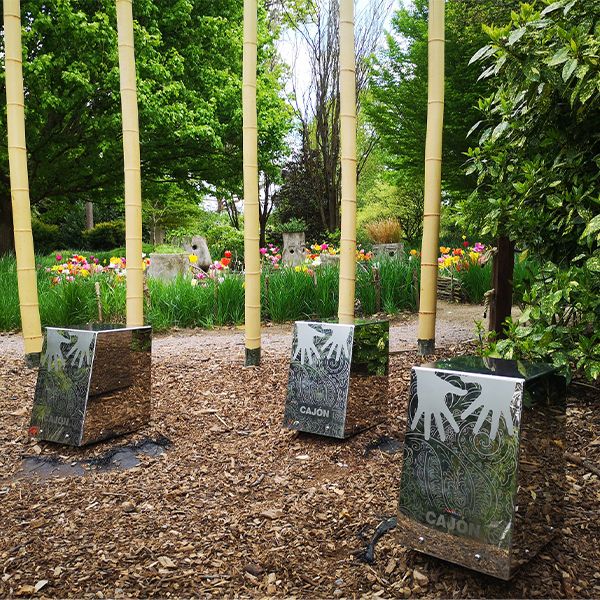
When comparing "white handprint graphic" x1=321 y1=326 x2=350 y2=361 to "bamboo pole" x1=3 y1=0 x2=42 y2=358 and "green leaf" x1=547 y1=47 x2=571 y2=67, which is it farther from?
"bamboo pole" x1=3 y1=0 x2=42 y2=358

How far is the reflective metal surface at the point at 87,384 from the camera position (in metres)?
2.30

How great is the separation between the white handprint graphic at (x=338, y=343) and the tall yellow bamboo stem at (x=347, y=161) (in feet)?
0.97

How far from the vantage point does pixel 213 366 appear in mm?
3418

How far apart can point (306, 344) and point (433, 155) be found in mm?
1183

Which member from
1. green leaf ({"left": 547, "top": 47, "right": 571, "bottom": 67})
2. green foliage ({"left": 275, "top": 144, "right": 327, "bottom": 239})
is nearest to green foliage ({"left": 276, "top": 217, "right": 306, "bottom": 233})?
green foliage ({"left": 275, "top": 144, "right": 327, "bottom": 239})

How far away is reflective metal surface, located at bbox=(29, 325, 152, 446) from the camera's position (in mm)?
2297

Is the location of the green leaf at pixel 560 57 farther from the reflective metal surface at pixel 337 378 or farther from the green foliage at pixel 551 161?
the reflective metal surface at pixel 337 378

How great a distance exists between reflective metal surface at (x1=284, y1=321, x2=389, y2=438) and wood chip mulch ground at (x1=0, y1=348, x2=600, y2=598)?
87 millimetres

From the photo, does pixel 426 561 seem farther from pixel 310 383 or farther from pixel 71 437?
pixel 71 437

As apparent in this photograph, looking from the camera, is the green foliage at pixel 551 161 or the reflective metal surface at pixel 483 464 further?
the green foliage at pixel 551 161

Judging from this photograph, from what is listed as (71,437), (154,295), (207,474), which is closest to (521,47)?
(207,474)

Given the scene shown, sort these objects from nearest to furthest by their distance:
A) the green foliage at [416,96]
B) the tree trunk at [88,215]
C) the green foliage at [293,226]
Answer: the green foliage at [416,96] < the green foliage at [293,226] < the tree trunk at [88,215]

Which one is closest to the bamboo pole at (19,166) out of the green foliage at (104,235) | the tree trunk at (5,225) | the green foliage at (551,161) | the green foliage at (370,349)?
the green foliage at (370,349)

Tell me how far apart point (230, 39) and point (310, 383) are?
8.71 m
